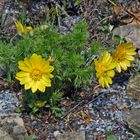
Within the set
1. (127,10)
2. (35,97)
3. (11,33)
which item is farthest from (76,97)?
(127,10)

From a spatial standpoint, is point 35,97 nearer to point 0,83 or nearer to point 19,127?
point 19,127

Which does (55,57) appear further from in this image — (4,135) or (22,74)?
(4,135)

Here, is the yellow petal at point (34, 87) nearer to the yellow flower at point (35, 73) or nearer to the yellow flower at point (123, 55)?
the yellow flower at point (35, 73)

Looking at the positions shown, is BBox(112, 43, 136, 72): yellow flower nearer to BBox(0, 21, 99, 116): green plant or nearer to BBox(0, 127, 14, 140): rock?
BBox(0, 21, 99, 116): green plant

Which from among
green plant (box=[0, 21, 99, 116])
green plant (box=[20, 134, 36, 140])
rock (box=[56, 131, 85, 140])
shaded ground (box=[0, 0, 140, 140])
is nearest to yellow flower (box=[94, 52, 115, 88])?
green plant (box=[0, 21, 99, 116])

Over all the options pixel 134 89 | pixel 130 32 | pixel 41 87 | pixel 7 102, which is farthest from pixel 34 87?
pixel 130 32

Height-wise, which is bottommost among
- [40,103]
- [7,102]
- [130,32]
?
[40,103]

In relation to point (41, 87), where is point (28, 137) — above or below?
below
